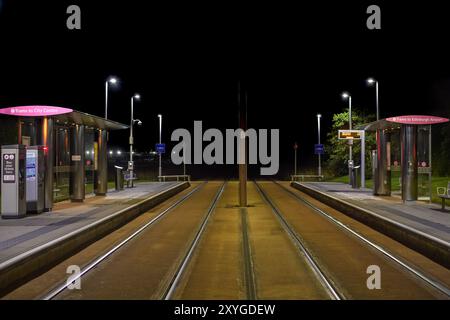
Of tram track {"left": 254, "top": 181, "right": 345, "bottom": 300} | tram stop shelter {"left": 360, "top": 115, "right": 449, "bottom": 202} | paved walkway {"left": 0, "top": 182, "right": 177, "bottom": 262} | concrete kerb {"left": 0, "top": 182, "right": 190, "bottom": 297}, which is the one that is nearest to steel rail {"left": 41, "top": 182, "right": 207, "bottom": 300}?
concrete kerb {"left": 0, "top": 182, "right": 190, "bottom": 297}

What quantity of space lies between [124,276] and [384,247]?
6.27m

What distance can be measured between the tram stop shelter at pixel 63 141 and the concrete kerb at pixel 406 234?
33.1 feet

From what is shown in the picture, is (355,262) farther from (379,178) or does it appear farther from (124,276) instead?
(379,178)

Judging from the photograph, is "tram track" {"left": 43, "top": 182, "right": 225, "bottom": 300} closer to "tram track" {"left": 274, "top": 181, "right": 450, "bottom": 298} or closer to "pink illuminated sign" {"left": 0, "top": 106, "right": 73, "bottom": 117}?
"tram track" {"left": 274, "top": 181, "right": 450, "bottom": 298}

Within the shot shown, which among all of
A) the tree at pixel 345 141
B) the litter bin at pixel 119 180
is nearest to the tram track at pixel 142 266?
the litter bin at pixel 119 180

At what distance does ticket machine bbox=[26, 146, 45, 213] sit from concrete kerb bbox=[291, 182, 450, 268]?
1020 cm

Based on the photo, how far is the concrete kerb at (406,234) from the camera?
36.6 ft

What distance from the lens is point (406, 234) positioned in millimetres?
13555

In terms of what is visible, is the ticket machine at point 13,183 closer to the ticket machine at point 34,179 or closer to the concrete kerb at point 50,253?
the ticket machine at point 34,179

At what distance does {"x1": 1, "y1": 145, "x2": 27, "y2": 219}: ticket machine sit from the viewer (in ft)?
54.4

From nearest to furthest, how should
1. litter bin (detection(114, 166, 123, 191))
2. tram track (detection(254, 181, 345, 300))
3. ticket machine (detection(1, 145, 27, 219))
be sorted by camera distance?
tram track (detection(254, 181, 345, 300))
ticket machine (detection(1, 145, 27, 219))
litter bin (detection(114, 166, 123, 191))

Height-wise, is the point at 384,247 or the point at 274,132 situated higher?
the point at 274,132
